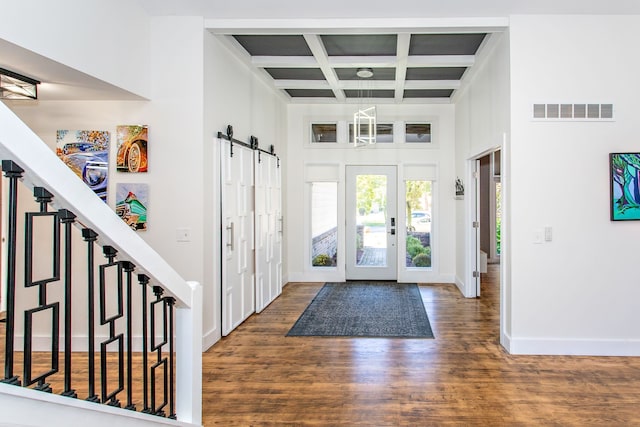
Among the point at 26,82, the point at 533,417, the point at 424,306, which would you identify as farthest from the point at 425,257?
the point at 26,82

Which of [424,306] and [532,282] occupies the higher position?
[532,282]

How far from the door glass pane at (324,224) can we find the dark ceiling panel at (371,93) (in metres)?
1.59

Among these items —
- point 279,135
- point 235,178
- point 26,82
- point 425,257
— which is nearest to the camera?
point 26,82

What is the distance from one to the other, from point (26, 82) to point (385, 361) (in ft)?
12.3

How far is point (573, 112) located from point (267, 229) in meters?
3.92

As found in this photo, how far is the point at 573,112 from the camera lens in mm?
4082

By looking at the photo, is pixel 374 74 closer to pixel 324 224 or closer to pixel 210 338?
pixel 324 224

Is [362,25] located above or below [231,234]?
above

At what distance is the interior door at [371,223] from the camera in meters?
7.91

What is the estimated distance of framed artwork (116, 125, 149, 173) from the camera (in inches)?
164

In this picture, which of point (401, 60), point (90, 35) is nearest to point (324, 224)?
point (401, 60)

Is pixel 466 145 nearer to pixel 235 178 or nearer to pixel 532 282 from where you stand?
pixel 532 282


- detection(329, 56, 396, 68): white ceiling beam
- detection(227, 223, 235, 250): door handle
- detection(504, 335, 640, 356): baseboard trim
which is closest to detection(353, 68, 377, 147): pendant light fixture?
detection(329, 56, 396, 68): white ceiling beam

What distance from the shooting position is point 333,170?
7.91m
